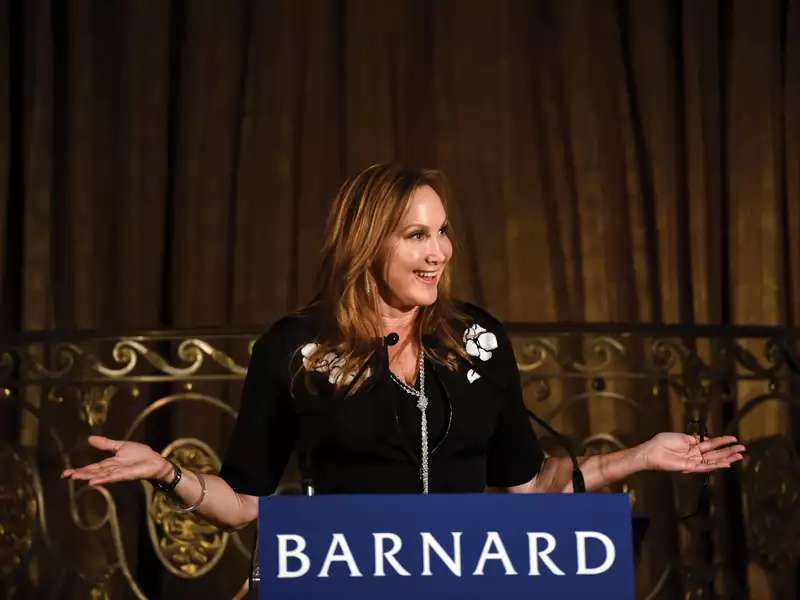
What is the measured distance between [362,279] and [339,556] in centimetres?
72

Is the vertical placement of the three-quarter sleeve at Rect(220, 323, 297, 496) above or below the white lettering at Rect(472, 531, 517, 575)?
above

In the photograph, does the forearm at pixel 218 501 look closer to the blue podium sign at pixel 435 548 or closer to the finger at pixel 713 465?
the blue podium sign at pixel 435 548

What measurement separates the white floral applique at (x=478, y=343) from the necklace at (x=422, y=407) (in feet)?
0.29

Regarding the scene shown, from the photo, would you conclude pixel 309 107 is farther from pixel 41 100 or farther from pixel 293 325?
pixel 293 325

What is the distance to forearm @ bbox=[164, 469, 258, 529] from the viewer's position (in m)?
1.98

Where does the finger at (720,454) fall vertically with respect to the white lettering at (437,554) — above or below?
above

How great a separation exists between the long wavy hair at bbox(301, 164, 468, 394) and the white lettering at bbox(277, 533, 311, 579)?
1.78 ft

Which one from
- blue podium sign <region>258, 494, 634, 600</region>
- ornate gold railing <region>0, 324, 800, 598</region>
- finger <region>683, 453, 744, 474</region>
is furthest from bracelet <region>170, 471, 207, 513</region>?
ornate gold railing <region>0, 324, 800, 598</region>

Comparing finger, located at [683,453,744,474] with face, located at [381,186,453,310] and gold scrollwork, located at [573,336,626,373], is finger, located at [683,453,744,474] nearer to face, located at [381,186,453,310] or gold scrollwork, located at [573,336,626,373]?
face, located at [381,186,453,310]

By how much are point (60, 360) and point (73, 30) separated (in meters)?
1.35

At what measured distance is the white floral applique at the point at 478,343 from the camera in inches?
88.0

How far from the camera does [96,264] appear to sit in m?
4.95

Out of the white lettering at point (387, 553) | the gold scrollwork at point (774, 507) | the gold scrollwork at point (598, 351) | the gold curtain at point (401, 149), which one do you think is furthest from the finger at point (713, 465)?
the gold curtain at point (401, 149)

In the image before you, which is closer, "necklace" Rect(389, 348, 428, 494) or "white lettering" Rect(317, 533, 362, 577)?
"white lettering" Rect(317, 533, 362, 577)
